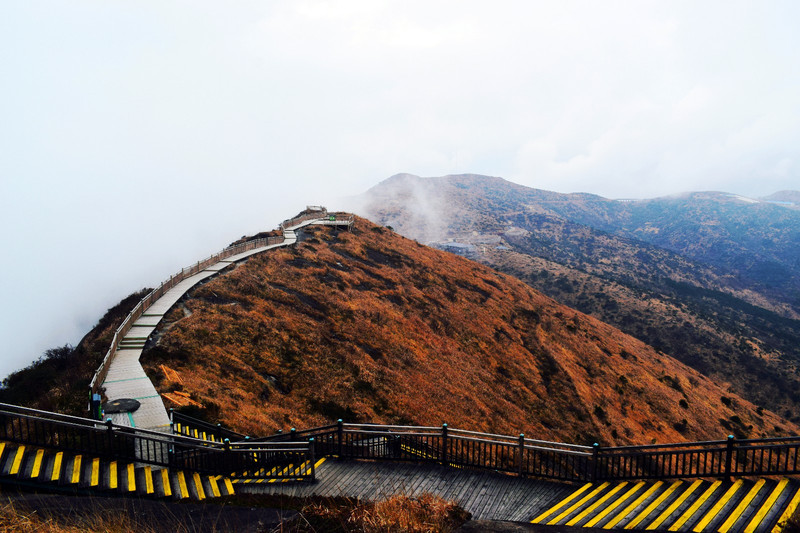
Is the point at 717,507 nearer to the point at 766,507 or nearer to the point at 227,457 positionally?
the point at 766,507

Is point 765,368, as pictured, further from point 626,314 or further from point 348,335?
point 348,335

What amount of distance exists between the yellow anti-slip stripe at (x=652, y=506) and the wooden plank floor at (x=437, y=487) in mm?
1988

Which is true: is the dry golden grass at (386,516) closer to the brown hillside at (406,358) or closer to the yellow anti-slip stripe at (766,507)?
the yellow anti-slip stripe at (766,507)

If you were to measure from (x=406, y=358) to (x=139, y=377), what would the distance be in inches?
684

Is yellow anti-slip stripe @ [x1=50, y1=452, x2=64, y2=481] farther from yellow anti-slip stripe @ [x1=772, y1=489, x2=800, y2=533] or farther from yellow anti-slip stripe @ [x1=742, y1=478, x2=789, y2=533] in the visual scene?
yellow anti-slip stripe @ [x1=772, y1=489, x2=800, y2=533]

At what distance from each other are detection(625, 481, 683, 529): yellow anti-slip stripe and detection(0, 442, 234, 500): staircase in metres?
9.26

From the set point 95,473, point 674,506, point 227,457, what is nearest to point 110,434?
point 95,473

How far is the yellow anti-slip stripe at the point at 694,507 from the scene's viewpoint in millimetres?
8383

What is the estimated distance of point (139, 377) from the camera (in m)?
17.1

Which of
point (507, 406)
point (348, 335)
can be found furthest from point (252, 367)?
point (507, 406)

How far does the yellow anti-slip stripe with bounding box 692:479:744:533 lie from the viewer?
833 cm

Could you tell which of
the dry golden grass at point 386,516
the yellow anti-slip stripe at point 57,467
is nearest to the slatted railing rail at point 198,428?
the yellow anti-slip stripe at point 57,467

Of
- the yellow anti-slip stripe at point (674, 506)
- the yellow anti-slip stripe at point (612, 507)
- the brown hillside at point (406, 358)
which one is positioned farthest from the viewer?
the brown hillside at point (406, 358)

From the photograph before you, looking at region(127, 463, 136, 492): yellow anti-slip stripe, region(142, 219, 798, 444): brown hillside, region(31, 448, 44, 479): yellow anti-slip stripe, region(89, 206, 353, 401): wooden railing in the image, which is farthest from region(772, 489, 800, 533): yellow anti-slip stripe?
region(89, 206, 353, 401): wooden railing
